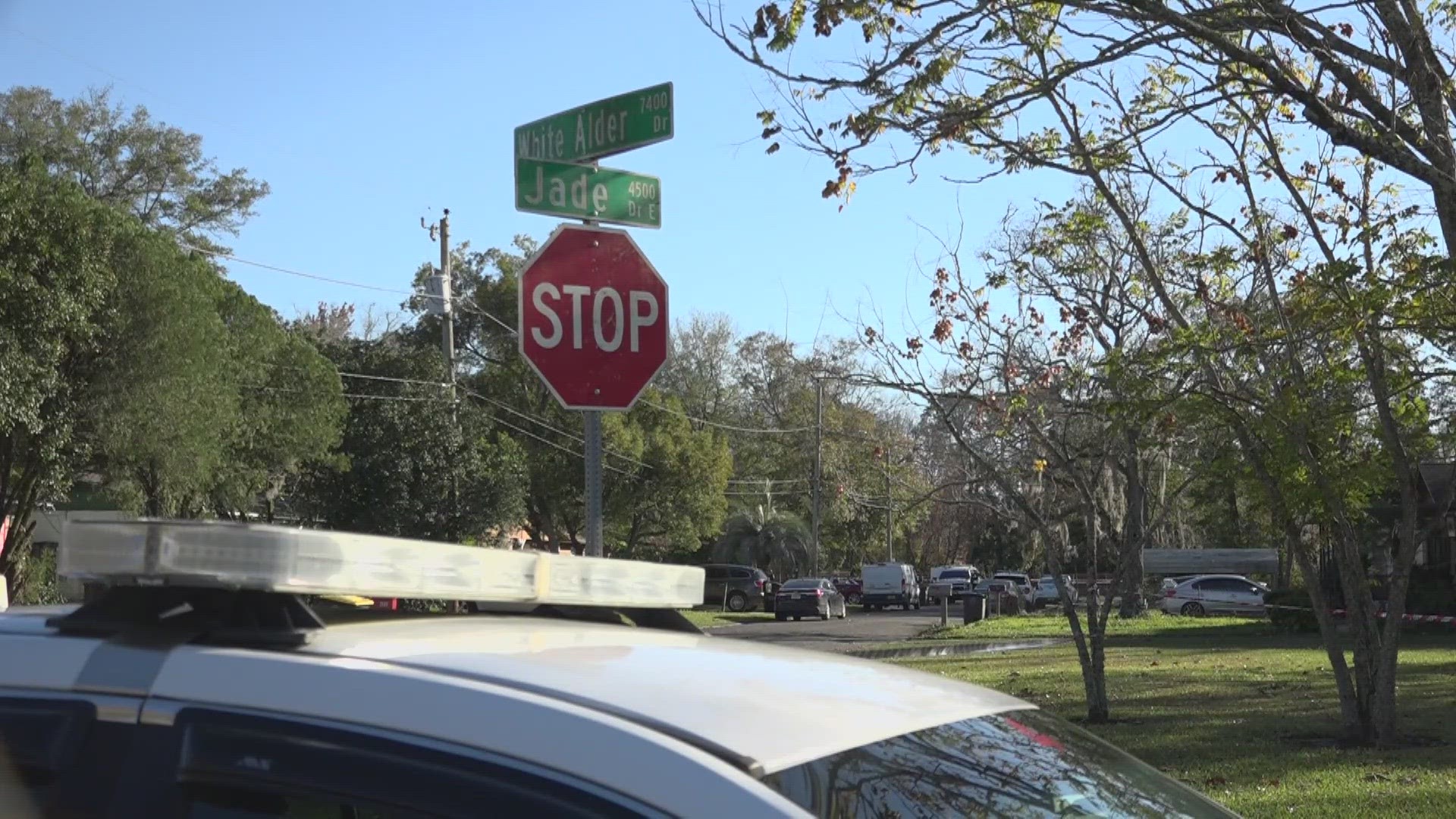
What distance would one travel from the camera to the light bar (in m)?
2.07

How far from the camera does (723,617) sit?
1709 inches

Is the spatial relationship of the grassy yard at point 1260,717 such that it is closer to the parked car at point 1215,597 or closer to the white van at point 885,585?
the parked car at point 1215,597

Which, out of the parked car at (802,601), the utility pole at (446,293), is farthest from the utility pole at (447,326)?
the parked car at (802,601)

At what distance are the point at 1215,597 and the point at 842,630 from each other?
12.3 metres

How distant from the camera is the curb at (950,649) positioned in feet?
83.9

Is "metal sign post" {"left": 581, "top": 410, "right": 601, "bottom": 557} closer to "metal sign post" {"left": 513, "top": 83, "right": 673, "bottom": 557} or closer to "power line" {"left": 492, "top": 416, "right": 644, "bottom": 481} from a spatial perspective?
"metal sign post" {"left": 513, "top": 83, "right": 673, "bottom": 557}

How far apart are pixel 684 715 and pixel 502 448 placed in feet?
134

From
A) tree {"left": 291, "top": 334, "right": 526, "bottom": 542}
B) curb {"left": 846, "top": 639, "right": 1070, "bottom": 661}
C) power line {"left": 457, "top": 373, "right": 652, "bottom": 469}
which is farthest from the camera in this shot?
power line {"left": 457, "top": 373, "right": 652, "bottom": 469}

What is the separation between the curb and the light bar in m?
22.5

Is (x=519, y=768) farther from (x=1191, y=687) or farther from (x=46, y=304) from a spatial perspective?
(x=46, y=304)

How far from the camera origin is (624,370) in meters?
6.21

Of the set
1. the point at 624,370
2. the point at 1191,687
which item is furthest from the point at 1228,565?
the point at 624,370

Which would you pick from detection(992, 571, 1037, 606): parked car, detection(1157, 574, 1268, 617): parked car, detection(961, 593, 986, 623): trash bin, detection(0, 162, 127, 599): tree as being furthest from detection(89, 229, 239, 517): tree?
Answer: detection(992, 571, 1037, 606): parked car

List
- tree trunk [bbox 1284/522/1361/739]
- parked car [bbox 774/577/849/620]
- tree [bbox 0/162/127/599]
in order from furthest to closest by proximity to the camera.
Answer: parked car [bbox 774/577/849/620]
tree [bbox 0/162/127/599]
tree trunk [bbox 1284/522/1361/739]
